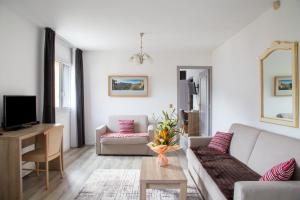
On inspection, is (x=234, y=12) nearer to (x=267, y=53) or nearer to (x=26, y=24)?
(x=267, y=53)

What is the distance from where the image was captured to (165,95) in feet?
20.5

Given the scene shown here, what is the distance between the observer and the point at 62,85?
214 inches

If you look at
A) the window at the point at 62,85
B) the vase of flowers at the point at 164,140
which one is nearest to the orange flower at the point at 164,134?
the vase of flowers at the point at 164,140

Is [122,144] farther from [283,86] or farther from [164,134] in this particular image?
[283,86]

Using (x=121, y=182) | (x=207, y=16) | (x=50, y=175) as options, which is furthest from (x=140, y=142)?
(x=207, y=16)

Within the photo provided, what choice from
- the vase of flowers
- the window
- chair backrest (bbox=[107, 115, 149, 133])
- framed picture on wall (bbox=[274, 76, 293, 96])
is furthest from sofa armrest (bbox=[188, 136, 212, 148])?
the window

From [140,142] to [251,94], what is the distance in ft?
8.07

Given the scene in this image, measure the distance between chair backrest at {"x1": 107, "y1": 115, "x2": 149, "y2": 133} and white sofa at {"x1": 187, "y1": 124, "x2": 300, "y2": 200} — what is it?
1.88 m

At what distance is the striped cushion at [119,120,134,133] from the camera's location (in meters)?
5.47

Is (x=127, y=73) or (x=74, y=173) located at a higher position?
(x=127, y=73)

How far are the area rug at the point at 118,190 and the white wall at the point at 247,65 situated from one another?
1.52 meters

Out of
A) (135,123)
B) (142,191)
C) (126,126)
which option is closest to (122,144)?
(126,126)

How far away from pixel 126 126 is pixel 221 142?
2.50m

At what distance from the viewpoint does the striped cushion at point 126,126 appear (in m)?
5.47
